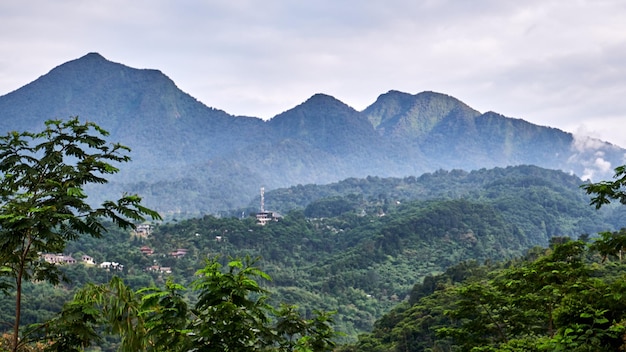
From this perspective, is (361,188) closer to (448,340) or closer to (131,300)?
(448,340)

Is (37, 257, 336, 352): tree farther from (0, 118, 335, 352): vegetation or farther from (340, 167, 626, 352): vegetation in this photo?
(340, 167, 626, 352): vegetation

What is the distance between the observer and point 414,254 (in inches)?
2648

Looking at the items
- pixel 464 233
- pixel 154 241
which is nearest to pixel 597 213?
pixel 464 233

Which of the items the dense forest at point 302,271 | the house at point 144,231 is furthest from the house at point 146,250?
the house at point 144,231

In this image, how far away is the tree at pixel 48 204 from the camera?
4.85 m

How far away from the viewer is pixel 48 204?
16.6 feet

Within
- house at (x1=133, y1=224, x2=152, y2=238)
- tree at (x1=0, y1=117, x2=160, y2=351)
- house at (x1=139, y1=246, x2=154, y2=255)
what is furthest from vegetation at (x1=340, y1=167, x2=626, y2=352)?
house at (x1=133, y1=224, x2=152, y2=238)

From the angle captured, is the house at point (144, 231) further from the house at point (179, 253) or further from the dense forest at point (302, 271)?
the house at point (179, 253)

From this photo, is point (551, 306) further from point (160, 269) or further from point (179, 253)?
point (179, 253)

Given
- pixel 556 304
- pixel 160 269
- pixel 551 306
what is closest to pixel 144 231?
pixel 160 269

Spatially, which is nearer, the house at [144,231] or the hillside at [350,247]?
the hillside at [350,247]

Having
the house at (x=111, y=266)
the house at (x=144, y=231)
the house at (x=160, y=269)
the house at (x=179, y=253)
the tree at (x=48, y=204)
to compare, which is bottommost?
the house at (x=160, y=269)

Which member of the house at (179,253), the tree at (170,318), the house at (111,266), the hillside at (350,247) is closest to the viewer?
the tree at (170,318)

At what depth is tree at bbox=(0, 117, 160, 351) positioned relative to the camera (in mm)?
4852
